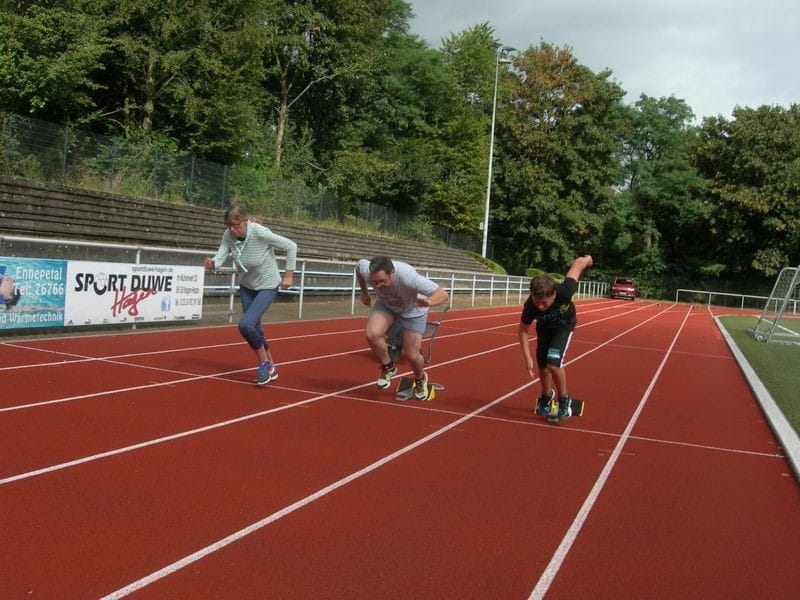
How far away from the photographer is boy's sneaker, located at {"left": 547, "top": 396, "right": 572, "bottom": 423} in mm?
7501

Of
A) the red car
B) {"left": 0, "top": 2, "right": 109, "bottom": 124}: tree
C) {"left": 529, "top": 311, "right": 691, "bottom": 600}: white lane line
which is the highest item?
{"left": 0, "top": 2, "right": 109, "bottom": 124}: tree

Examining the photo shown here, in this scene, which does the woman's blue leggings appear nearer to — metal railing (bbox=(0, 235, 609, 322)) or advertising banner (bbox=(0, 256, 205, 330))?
metal railing (bbox=(0, 235, 609, 322))

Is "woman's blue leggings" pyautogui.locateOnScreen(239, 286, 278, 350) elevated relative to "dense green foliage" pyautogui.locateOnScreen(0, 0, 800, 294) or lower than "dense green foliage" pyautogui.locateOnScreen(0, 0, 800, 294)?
lower

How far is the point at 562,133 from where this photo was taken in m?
56.6

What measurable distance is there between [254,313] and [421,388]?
6.45ft

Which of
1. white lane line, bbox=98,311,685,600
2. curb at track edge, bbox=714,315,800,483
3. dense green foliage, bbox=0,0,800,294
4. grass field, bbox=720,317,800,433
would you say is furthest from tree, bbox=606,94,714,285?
white lane line, bbox=98,311,685,600

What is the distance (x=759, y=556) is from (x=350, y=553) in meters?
2.34

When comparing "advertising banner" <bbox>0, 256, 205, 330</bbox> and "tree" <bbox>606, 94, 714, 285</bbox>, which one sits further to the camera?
"tree" <bbox>606, 94, 714, 285</bbox>

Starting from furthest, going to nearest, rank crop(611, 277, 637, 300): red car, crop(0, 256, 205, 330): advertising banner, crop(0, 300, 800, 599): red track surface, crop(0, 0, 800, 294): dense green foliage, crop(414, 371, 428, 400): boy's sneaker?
crop(611, 277, 637, 300): red car
crop(0, 0, 800, 294): dense green foliage
crop(0, 256, 205, 330): advertising banner
crop(414, 371, 428, 400): boy's sneaker
crop(0, 300, 800, 599): red track surface

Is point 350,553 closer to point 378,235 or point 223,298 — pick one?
point 223,298

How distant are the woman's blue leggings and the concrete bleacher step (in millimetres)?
10200

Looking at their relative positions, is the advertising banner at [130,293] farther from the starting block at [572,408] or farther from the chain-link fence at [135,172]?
the chain-link fence at [135,172]

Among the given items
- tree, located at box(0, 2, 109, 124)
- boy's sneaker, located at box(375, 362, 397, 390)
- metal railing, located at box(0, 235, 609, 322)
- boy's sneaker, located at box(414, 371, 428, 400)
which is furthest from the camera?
tree, located at box(0, 2, 109, 124)

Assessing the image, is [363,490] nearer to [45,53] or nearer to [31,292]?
[31,292]
